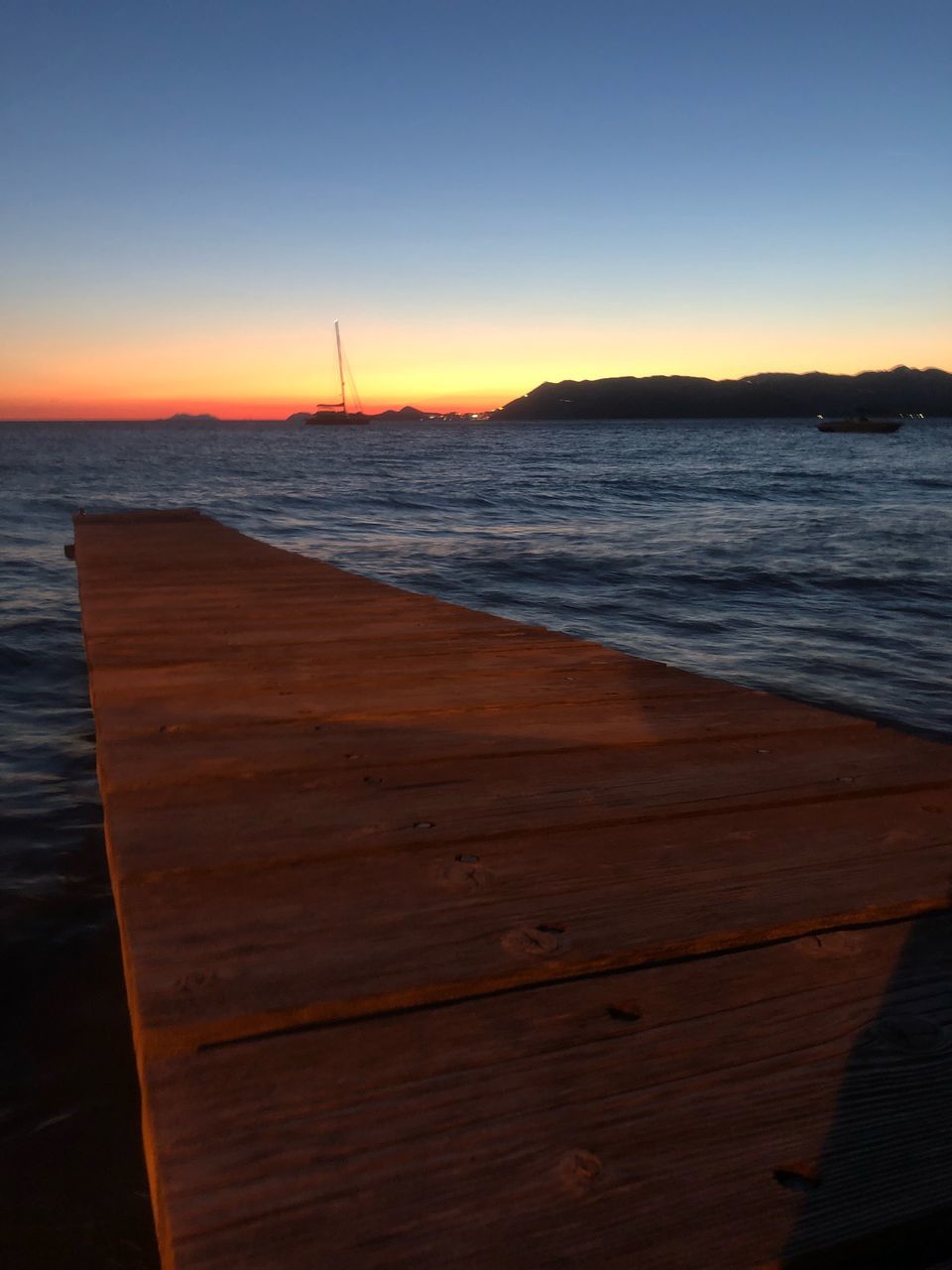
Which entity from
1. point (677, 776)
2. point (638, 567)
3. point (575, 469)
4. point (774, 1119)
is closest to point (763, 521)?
point (638, 567)

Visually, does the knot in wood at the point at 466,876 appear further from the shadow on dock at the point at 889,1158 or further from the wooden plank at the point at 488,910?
the shadow on dock at the point at 889,1158

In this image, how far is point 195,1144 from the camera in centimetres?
87

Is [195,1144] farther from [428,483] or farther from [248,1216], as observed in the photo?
[428,483]

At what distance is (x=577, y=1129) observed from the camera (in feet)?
2.95

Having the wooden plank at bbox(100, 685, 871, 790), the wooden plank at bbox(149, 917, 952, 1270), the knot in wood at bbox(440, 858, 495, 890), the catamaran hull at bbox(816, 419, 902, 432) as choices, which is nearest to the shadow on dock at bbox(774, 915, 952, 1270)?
the wooden plank at bbox(149, 917, 952, 1270)

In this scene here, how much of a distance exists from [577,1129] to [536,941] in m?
0.36

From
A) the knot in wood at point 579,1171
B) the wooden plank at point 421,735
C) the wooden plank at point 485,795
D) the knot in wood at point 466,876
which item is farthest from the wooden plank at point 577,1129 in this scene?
the wooden plank at point 421,735

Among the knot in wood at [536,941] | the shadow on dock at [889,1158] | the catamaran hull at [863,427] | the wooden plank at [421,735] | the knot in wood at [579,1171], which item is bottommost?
the wooden plank at [421,735]

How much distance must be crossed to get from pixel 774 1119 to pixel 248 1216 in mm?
565

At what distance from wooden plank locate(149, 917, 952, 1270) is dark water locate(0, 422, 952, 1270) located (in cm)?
108

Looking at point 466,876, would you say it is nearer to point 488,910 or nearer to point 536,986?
point 488,910

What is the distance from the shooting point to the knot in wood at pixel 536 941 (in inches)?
48.1

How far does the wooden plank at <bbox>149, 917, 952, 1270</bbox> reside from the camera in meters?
0.78

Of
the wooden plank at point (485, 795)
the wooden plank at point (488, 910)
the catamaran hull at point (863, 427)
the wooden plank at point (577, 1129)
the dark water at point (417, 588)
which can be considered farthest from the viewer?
the catamaran hull at point (863, 427)
